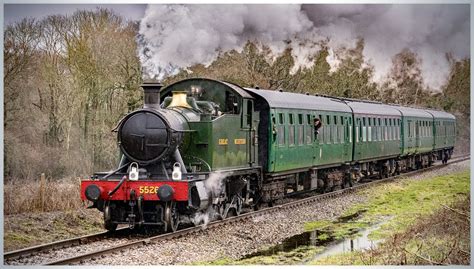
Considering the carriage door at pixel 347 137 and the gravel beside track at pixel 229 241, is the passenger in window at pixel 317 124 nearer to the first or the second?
the carriage door at pixel 347 137

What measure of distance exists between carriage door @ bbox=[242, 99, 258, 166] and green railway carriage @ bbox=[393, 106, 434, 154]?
6821mm

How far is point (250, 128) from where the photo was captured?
46.9ft

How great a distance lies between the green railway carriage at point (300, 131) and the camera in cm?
1489

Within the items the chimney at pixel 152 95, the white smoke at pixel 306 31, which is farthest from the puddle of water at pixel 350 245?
the chimney at pixel 152 95

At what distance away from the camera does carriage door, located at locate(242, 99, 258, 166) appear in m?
13.9

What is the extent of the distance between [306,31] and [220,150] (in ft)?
9.48

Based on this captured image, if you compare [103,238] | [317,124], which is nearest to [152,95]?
[103,238]

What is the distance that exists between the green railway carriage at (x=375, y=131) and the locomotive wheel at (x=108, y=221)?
813 cm

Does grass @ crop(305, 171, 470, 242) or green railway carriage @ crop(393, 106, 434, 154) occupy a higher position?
green railway carriage @ crop(393, 106, 434, 154)

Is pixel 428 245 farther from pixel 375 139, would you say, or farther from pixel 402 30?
pixel 375 139

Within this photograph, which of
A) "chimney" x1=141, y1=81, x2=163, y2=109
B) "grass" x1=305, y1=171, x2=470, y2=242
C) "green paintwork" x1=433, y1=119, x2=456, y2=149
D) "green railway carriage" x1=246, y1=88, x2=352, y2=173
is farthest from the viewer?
"green paintwork" x1=433, y1=119, x2=456, y2=149

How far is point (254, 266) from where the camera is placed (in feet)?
37.7

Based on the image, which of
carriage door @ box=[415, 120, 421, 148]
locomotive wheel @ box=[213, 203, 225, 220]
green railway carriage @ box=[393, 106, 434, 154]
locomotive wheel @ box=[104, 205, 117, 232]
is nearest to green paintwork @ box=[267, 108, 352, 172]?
locomotive wheel @ box=[213, 203, 225, 220]

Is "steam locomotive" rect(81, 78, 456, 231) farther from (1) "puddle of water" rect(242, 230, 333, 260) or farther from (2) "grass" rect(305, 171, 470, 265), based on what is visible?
(2) "grass" rect(305, 171, 470, 265)
